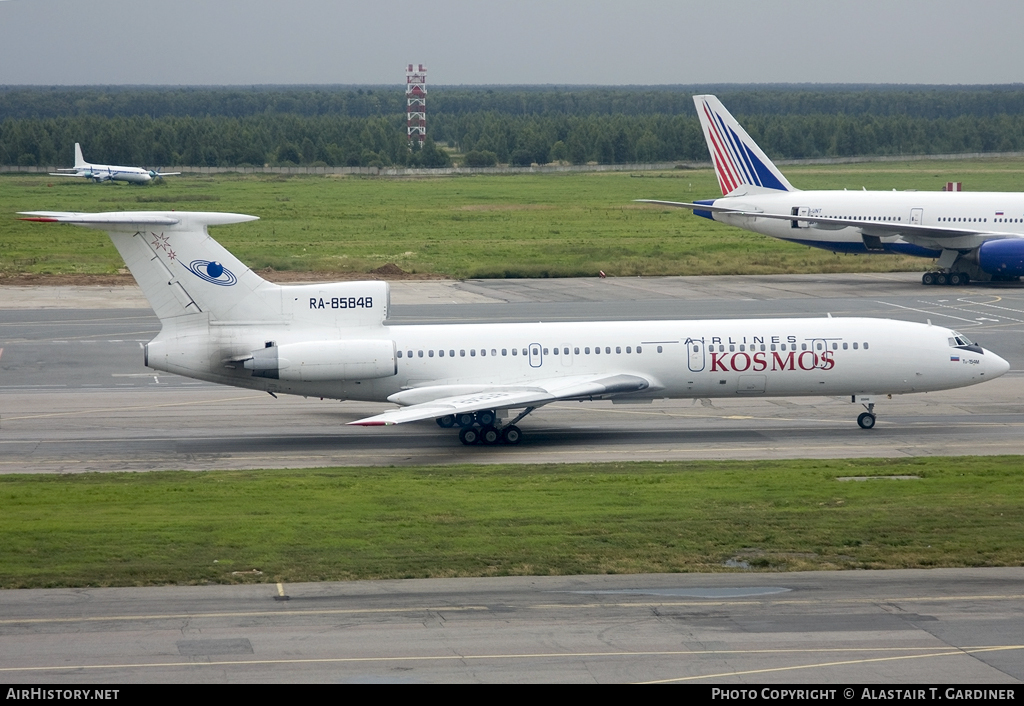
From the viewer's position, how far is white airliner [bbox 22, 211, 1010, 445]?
3672 cm

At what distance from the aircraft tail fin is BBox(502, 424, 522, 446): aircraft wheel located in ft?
27.9

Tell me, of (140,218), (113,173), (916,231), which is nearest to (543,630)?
(140,218)

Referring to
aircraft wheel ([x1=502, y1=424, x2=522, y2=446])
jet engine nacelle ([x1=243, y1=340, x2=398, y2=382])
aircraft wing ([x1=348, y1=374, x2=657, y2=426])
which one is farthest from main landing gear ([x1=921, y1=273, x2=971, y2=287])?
jet engine nacelle ([x1=243, y1=340, x2=398, y2=382])

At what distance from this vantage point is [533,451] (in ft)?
120

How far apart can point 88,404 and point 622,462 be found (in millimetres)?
20090

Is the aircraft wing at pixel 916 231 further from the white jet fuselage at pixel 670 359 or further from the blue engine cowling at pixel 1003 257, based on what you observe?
the white jet fuselage at pixel 670 359

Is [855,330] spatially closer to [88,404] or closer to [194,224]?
[194,224]

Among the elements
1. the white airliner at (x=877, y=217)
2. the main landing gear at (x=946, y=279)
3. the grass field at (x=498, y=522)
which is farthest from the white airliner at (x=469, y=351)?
the main landing gear at (x=946, y=279)

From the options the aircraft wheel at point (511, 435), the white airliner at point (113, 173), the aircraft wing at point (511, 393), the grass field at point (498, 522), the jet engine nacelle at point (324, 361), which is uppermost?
the white airliner at point (113, 173)

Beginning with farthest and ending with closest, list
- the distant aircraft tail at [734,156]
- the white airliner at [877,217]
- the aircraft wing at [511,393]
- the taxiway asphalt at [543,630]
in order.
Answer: the distant aircraft tail at [734,156], the white airliner at [877,217], the aircraft wing at [511,393], the taxiway asphalt at [543,630]

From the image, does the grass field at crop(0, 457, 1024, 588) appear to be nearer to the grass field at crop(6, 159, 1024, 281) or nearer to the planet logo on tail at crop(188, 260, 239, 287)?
the planet logo on tail at crop(188, 260, 239, 287)

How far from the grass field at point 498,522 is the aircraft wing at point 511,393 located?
11.1 feet

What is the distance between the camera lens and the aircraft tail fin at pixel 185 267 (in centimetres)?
3650
